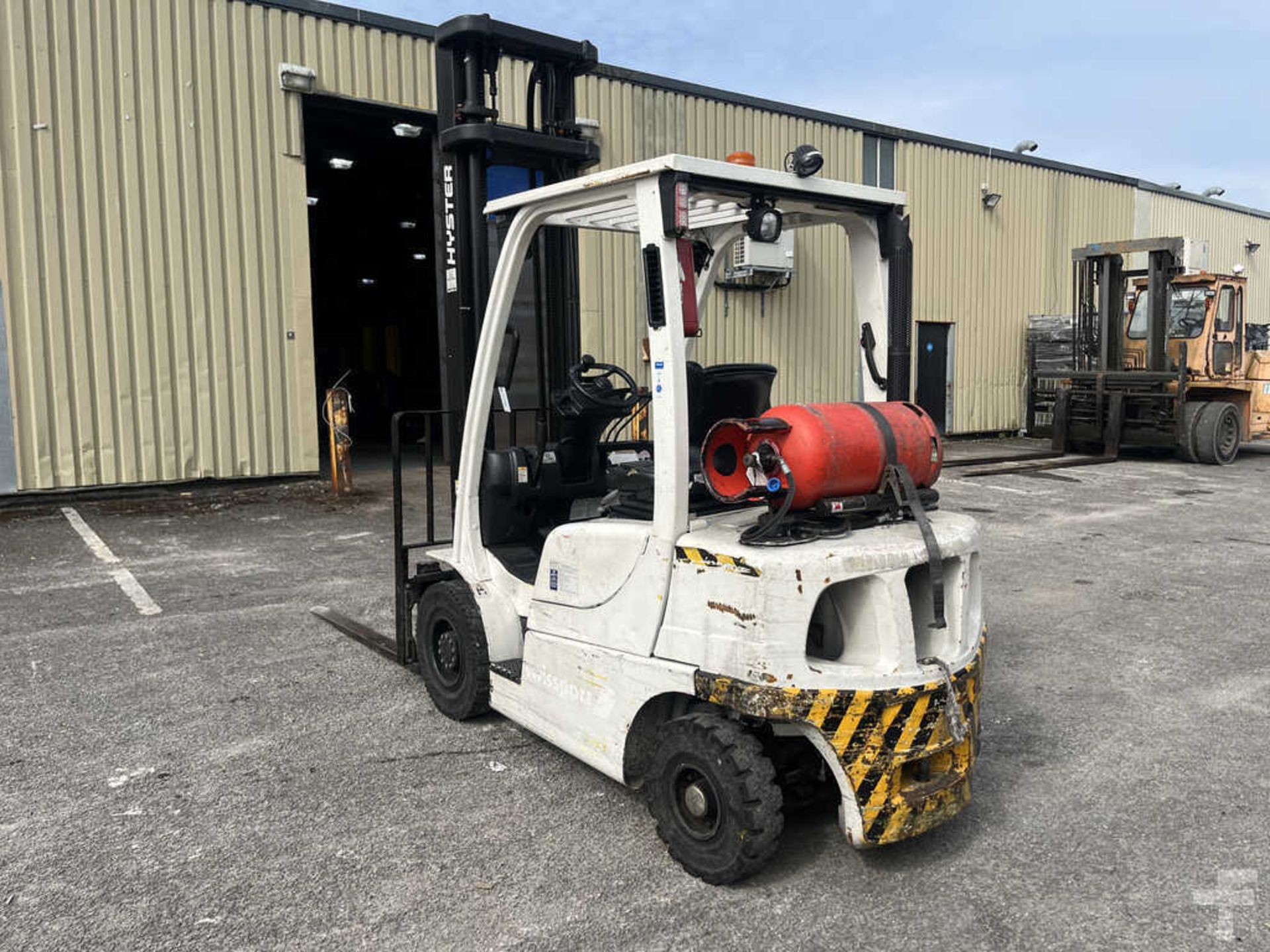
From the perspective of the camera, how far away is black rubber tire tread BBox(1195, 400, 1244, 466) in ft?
49.6

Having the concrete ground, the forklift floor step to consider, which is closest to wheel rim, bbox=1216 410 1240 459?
the concrete ground

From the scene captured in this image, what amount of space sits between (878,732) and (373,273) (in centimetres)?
2501

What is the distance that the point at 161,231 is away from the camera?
10.9 meters

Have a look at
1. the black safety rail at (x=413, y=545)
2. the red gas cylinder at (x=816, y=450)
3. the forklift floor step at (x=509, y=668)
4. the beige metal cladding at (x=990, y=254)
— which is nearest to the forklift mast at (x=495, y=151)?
the black safety rail at (x=413, y=545)

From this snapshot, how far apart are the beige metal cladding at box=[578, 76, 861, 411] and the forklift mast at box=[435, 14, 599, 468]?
27.1 ft

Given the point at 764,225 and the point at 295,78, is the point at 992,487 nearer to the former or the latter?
the point at 295,78

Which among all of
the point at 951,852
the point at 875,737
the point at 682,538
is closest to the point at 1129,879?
the point at 951,852

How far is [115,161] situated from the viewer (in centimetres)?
1056

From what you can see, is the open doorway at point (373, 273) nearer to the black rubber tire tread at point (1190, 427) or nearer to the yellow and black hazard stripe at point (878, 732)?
the black rubber tire tread at point (1190, 427)

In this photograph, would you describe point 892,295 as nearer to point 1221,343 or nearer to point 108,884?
point 108,884

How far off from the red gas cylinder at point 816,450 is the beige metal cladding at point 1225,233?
22.8m

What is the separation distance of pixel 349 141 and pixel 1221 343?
14.4 metres

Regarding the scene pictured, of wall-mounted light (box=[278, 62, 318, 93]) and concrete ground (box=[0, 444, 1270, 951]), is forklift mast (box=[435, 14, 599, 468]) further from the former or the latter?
wall-mounted light (box=[278, 62, 318, 93])

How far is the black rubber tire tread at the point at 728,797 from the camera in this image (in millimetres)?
2943
